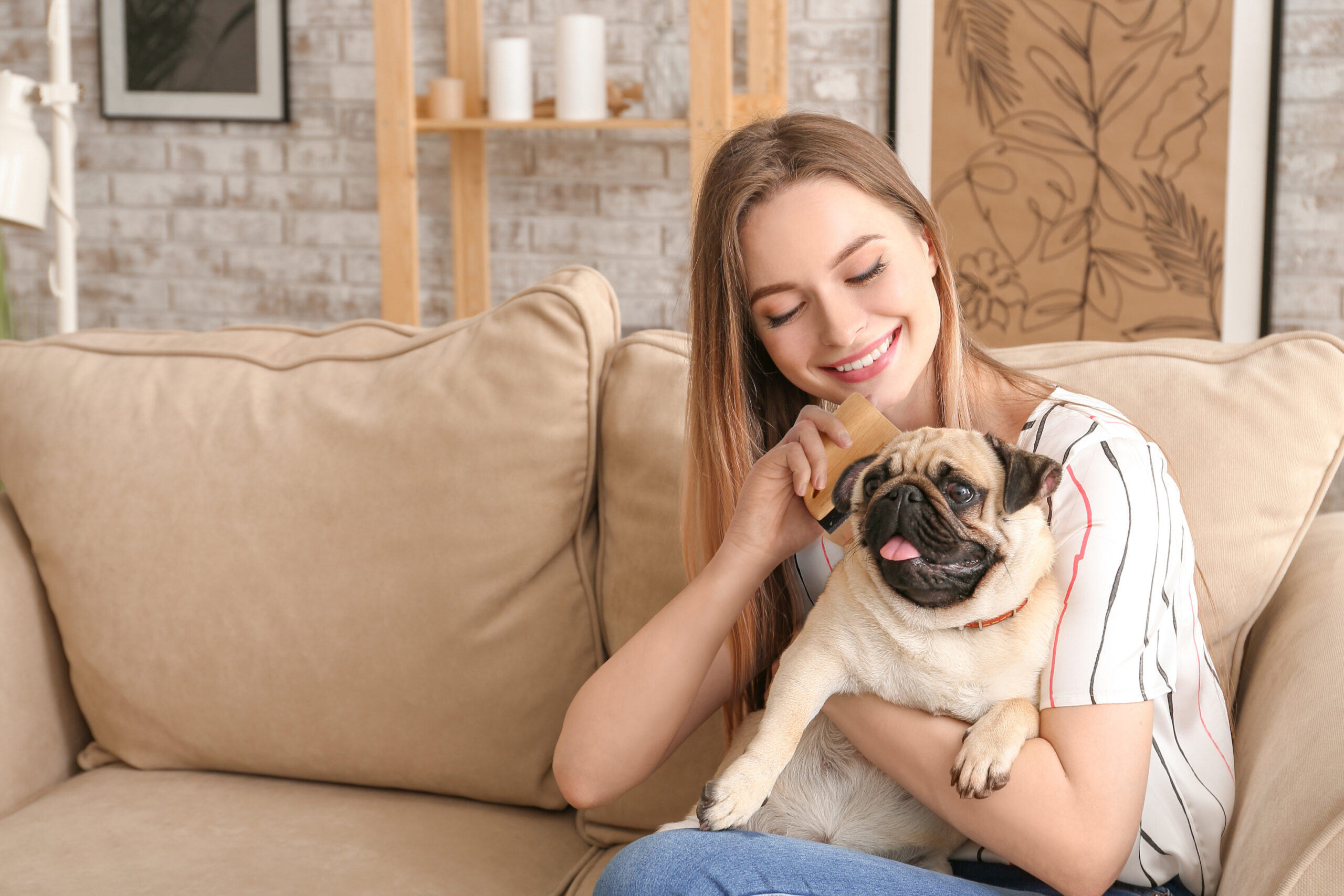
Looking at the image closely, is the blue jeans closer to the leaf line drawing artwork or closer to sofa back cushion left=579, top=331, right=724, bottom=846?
sofa back cushion left=579, top=331, right=724, bottom=846

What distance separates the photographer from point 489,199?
3.35m

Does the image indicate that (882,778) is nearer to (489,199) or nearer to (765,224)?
(765,224)

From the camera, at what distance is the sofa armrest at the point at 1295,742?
0.90 m

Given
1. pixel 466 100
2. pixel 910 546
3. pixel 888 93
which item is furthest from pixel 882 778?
pixel 466 100

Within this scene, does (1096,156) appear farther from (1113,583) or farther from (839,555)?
(1113,583)

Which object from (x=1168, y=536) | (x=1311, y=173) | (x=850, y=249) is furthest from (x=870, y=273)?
(x=1311, y=173)

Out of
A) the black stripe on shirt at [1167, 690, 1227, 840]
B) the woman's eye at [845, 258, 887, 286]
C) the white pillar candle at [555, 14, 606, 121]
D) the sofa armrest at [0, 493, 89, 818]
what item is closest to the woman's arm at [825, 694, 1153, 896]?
the black stripe on shirt at [1167, 690, 1227, 840]

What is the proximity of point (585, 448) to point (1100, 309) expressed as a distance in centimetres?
186

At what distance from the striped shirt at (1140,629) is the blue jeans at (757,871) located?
0.19 meters

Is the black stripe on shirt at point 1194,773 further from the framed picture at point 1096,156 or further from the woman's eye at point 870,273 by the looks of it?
the framed picture at point 1096,156

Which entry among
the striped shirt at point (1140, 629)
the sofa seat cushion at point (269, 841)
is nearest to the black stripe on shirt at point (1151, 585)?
the striped shirt at point (1140, 629)

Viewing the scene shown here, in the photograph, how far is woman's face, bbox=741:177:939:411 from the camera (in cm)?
119

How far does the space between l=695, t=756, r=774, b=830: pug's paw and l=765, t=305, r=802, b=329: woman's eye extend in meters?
0.50

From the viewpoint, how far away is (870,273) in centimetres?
120
